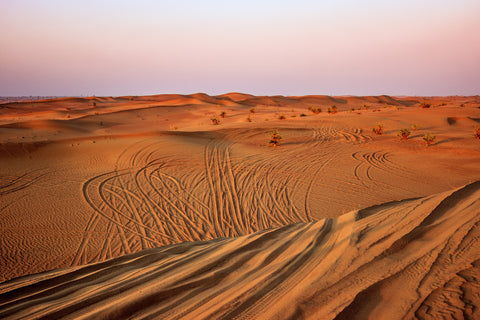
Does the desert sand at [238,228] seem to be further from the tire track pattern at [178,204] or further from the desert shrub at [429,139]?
the desert shrub at [429,139]

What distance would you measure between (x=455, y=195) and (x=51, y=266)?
6.46 metres

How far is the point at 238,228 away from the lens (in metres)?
5.20

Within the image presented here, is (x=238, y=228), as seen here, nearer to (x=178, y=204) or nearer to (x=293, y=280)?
(x=178, y=204)

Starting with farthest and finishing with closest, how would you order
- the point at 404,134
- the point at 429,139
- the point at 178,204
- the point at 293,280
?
Result: the point at 404,134 → the point at 429,139 → the point at 178,204 → the point at 293,280

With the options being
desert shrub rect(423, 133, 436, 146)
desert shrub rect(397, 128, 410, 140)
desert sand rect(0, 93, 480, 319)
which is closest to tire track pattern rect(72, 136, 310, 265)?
desert sand rect(0, 93, 480, 319)

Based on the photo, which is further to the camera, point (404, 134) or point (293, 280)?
point (404, 134)

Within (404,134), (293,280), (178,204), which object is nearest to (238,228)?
(178,204)

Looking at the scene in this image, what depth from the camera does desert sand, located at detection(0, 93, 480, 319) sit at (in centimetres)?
203

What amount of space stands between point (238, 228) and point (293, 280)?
2.99 metres

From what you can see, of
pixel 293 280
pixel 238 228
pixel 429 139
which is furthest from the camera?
pixel 429 139

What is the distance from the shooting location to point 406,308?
175cm

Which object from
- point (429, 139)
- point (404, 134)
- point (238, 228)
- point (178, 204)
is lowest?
point (238, 228)

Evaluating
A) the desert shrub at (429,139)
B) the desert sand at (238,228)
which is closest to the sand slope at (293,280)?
the desert sand at (238,228)

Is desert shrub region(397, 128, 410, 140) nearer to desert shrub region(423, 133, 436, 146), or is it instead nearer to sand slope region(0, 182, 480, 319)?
desert shrub region(423, 133, 436, 146)
